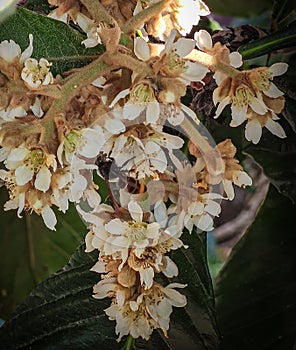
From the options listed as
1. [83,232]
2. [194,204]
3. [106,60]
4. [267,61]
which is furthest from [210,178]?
[83,232]

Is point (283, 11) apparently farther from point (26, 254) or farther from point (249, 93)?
point (26, 254)

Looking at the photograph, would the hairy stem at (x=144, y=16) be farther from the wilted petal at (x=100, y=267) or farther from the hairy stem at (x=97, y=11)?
the wilted petal at (x=100, y=267)

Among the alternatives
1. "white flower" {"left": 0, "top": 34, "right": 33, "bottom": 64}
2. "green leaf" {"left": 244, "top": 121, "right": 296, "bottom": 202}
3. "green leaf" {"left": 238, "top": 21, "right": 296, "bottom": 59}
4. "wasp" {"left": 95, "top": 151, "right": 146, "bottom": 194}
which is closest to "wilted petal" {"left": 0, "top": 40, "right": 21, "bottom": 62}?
"white flower" {"left": 0, "top": 34, "right": 33, "bottom": 64}

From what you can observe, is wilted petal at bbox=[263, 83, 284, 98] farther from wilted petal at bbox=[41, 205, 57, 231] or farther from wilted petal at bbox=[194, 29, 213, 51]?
wilted petal at bbox=[41, 205, 57, 231]

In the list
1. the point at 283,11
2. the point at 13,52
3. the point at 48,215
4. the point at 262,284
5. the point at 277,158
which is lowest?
the point at 262,284

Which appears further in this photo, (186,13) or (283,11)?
(283,11)

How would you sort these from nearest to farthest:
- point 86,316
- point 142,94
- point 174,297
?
point 142,94
point 174,297
point 86,316

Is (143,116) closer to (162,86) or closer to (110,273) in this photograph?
(162,86)

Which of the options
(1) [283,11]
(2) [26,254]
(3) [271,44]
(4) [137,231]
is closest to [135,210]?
(4) [137,231]
